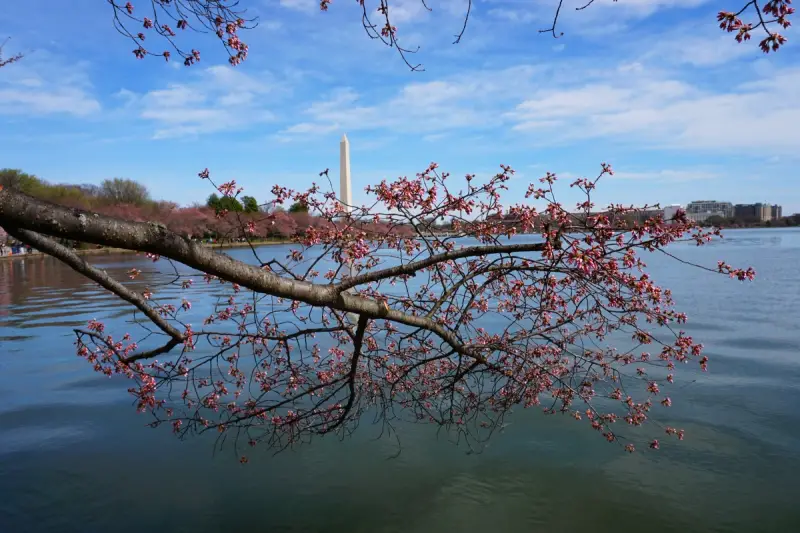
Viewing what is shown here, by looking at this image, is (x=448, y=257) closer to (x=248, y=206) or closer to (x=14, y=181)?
(x=248, y=206)

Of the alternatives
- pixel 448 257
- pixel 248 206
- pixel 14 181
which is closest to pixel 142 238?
pixel 448 257

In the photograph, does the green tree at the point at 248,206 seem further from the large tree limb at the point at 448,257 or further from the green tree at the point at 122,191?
the green tree at the point at 122,191

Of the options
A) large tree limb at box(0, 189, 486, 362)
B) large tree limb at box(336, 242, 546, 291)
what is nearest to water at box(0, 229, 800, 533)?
large tree limb at box(336, 242, 546, 291)

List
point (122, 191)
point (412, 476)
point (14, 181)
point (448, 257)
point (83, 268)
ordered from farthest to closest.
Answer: point (122, 191) < point (14, 181) < point (412, 476) < point (83, 268) < point (448, 257)

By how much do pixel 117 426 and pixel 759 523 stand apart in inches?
275

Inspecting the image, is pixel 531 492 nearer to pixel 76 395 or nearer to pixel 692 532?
pixel 692 532

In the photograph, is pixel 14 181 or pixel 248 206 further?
pixel 14 181

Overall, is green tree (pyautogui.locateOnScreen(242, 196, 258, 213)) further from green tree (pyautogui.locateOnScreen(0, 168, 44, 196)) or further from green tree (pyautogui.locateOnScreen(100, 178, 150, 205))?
green tree (pyautogui.locateOnScreen(100, 178, 150, 205))

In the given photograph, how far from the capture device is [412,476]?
5.75 m

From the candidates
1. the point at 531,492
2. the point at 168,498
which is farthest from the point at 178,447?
the point at 531,492

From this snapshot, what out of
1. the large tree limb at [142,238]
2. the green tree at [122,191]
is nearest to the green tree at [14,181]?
the large tree limb at [142,238]

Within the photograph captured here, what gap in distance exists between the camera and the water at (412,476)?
5000 mm

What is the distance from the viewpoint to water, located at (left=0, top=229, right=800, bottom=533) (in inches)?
197

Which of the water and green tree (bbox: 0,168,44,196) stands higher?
green tree (bbox: 0,168,44,196)
